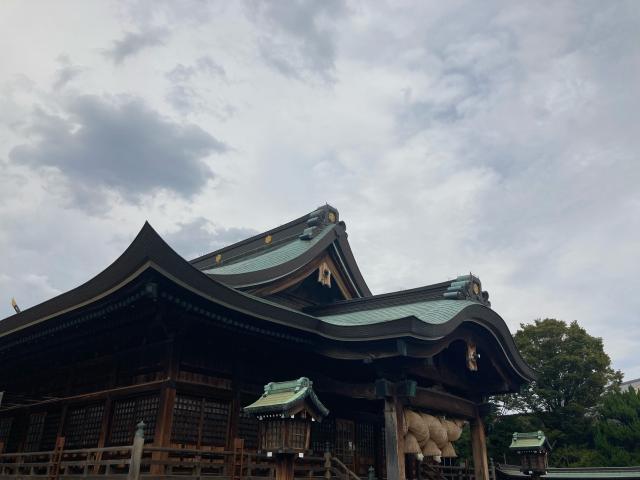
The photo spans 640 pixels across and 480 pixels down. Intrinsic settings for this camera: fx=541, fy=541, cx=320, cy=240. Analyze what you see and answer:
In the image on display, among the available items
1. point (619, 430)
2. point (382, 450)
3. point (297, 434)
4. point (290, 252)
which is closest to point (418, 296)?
point (290, 252)

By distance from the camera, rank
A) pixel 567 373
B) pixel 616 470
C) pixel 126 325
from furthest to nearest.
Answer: pixel 567 373, pixel 616 470, pixel 126 325

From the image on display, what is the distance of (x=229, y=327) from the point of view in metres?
13.0

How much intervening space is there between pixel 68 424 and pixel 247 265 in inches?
322

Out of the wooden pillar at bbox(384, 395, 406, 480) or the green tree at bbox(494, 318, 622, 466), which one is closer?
the wooden pillar at bbox(384, 395, 406, 480)

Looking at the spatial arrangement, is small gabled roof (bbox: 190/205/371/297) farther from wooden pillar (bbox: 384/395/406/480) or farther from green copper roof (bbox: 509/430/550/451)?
green copper roof (bbox: 509/430/550/451)

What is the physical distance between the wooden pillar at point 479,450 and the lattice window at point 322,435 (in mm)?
4923

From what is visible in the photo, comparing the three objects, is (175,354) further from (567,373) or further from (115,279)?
(567,373)

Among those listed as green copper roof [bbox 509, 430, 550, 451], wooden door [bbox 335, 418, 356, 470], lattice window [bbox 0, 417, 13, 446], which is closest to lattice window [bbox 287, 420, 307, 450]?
wooden door [bbox 335, 418, 356, 470]

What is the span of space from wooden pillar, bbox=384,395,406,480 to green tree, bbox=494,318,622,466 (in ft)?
96.6

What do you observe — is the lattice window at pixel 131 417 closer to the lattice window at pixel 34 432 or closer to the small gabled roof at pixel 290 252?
the small gabled roof at pixel 290 252

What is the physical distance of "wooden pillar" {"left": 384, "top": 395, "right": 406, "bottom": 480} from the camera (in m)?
12.9

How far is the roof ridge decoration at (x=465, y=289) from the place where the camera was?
53.1 feet

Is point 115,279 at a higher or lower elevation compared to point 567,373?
lower

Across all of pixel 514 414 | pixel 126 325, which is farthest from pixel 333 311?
pixel 514 414
